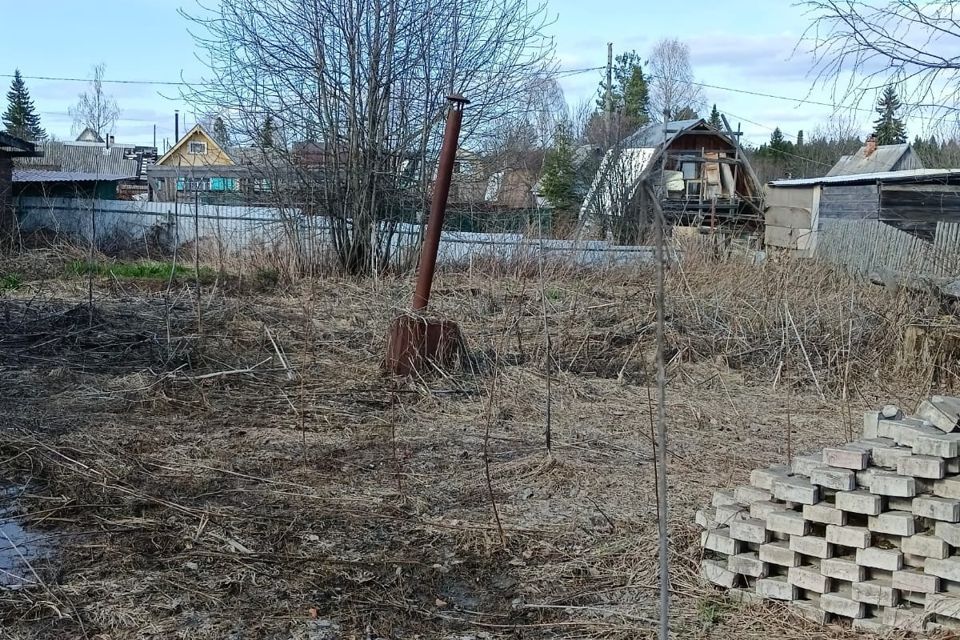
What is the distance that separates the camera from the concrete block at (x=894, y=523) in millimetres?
3381

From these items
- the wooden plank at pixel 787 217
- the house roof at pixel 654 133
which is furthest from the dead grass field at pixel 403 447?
the house roof at pixel 654 133

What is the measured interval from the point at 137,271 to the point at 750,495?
13.1m

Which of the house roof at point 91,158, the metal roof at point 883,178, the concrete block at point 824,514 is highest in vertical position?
the house roof at point 91,158

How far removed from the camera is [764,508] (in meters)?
3.76

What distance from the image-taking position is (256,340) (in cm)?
930

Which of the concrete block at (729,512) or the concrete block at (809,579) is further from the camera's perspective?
the concrete block at (729,512)

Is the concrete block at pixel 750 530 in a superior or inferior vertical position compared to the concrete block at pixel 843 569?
superior

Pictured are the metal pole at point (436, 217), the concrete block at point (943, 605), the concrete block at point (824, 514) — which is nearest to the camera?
the concrete block at point (943, 605)

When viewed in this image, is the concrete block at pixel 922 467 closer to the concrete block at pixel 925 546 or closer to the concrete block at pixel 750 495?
the concrete block at pixel 925 546

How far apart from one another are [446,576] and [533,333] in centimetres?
600

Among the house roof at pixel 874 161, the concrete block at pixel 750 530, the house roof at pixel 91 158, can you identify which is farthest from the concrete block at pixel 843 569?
the house roof at pixel 91 158

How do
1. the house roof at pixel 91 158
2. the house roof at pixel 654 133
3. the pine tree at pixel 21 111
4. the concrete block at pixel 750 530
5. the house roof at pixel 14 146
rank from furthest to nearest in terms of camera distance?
the pine tree at pixel 21 111 < the house roof at pixel 91 158 < the house roof at pixel 654 133 < the house roof at pixel 14 146 < the concrete block at pixel 750 530

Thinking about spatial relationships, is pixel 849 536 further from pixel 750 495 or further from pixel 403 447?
pixel 403 447

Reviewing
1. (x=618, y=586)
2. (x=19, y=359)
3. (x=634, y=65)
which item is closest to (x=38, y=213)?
(x=19, y=359)
